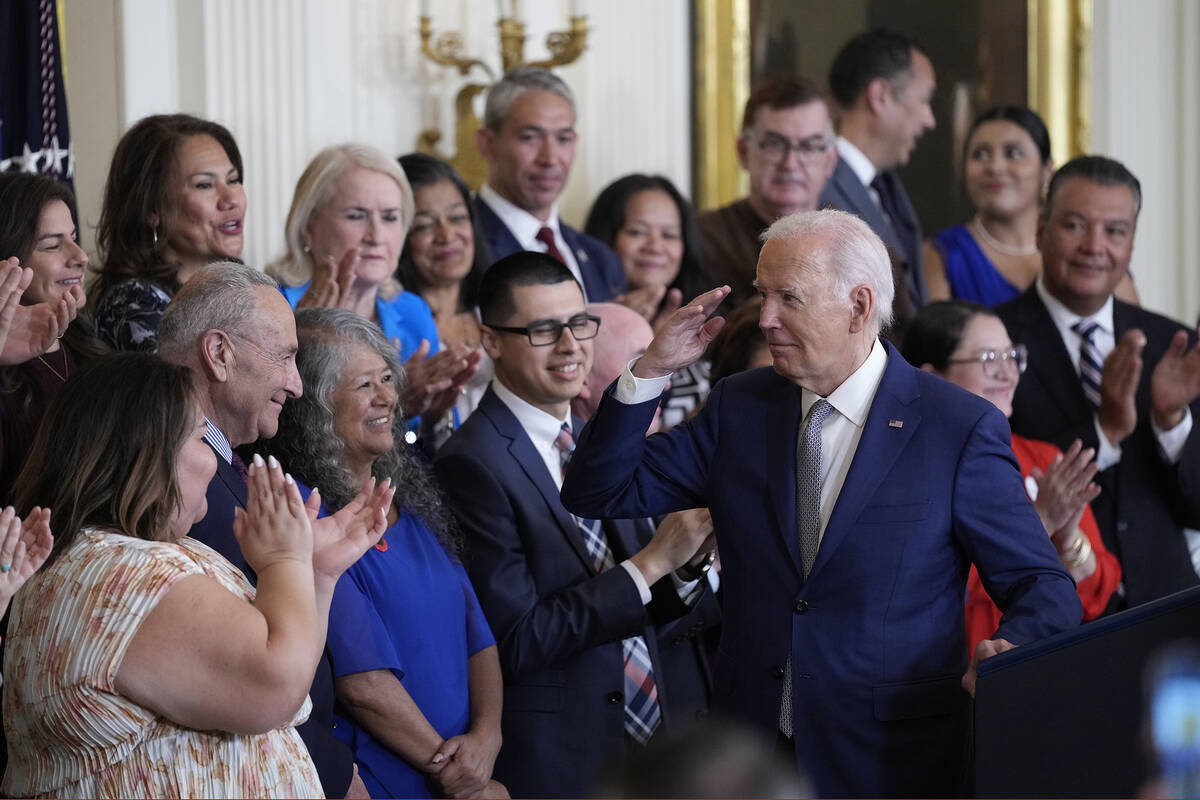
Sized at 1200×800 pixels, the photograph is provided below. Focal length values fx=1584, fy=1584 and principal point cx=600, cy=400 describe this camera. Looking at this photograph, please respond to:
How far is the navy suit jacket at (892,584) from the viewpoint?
3.02 metres

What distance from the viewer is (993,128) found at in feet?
20.7

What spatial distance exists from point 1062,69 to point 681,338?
17.2 ft

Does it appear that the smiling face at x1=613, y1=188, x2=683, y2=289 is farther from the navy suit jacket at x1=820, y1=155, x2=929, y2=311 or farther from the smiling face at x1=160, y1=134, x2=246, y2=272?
the smiling face at x1=160, y1=134, x2=246, y2=272

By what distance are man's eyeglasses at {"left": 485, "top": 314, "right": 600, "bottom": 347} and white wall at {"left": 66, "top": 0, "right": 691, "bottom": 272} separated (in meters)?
1.75

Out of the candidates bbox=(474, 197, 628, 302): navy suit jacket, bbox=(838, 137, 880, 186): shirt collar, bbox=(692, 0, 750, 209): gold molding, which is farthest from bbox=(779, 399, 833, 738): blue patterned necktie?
bbox=(692, 0, 750, 209): gold molding

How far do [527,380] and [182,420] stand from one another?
1.35 metres

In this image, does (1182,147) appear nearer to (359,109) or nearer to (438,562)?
(359,109)

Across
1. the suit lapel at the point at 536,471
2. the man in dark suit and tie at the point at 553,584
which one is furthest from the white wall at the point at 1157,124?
the suit lapel at the point at 536,471

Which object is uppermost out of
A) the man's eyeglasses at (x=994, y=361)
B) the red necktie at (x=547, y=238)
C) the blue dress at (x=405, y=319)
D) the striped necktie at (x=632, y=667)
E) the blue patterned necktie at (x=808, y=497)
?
the red necktie at (x=547, y=238)

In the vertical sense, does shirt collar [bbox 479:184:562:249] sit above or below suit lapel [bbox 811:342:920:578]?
above

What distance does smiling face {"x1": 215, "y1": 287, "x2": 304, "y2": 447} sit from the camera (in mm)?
3199

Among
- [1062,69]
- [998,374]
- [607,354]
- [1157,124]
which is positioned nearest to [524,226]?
[607,354]

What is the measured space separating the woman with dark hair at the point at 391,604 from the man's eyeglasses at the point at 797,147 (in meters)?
2.36

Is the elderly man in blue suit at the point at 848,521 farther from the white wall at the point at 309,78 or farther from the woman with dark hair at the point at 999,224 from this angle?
the woman with dark hair at the point at 999,224
